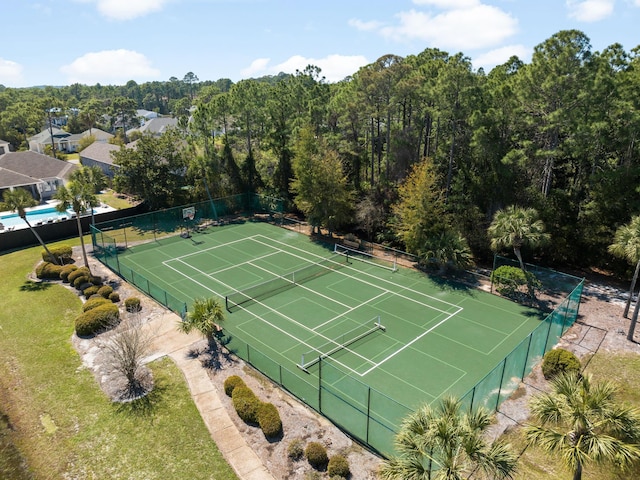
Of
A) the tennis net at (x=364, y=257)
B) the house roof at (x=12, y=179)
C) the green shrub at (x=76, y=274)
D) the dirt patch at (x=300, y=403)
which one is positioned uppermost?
the house roof at (x=12, y=179)

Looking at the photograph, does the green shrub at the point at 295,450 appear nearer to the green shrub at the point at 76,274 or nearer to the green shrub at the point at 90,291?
the green shrub at the point at 90,291

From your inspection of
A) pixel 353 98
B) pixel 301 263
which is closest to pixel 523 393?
pixel 301 263

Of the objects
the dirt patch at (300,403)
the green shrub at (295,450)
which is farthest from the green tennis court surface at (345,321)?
the green shrub at (295,450)

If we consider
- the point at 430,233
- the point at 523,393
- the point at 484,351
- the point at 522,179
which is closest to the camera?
the point at 523,393

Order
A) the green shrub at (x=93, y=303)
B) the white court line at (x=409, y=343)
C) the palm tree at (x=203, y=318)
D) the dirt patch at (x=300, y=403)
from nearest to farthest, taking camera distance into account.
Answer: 1. the dirt patch at (x=300, y=403)
2. the white court line at (x=409, y=343)
3. the palm tree at (x=203, y=318)
4. the green shrub at (x=93, y=303)

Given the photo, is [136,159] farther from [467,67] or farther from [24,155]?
[467,67]
